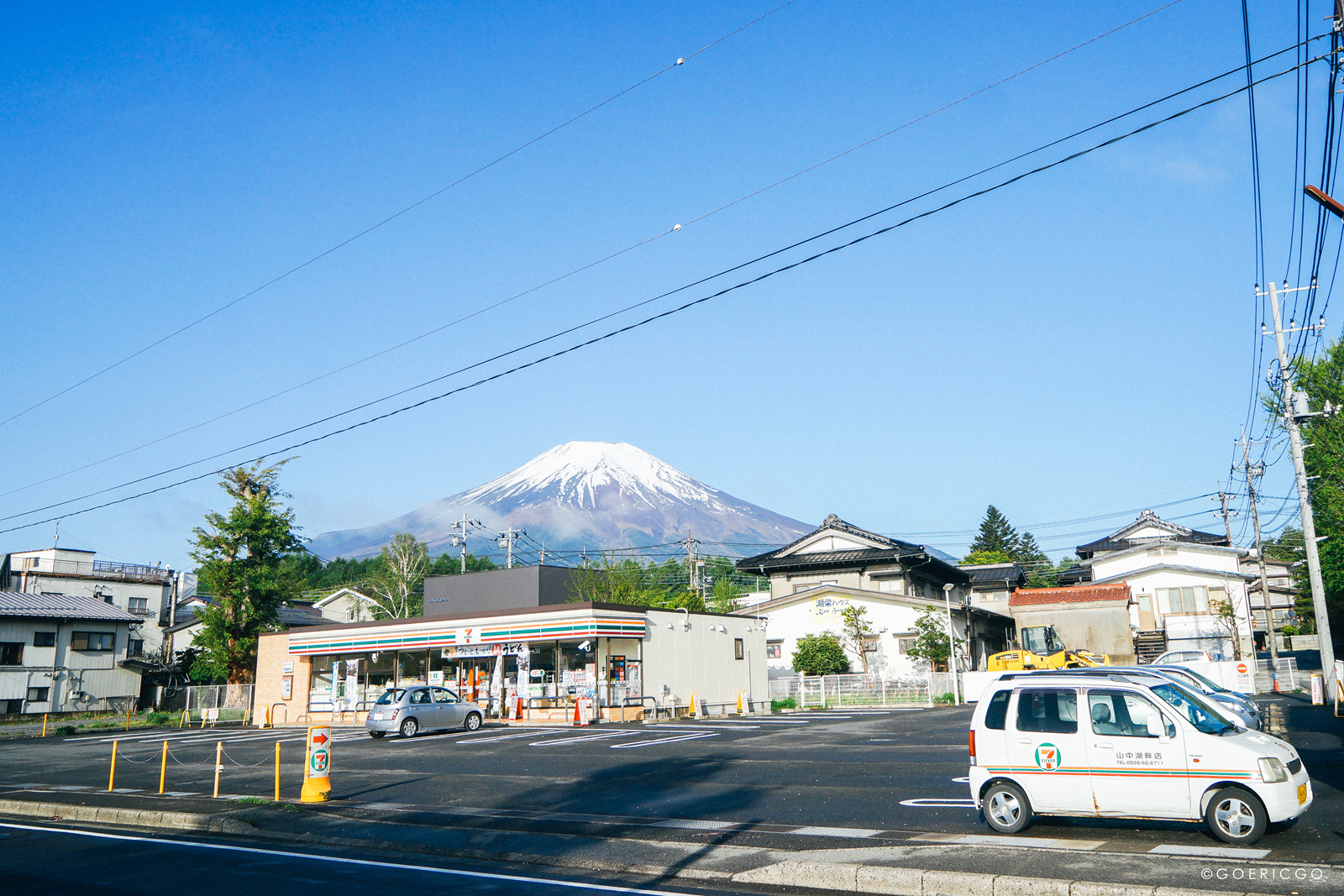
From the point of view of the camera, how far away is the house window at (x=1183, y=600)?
61.1m

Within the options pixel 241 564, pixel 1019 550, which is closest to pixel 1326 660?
pixel 241 564

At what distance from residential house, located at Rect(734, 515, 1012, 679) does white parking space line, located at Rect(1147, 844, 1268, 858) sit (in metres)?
30.4

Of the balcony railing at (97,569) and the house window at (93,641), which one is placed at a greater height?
the balcony railing at (97,569)

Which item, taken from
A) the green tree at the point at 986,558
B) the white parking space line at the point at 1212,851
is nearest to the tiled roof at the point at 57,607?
the white parking space line at the point at 1212,851

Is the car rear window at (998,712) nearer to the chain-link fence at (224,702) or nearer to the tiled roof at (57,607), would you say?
the chain-link fence at (224,702)

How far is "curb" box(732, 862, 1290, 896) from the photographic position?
763 cm

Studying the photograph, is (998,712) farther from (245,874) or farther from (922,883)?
(245,874)

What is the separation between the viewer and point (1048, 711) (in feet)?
33.1

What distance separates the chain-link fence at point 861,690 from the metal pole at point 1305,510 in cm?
Answer: 1452

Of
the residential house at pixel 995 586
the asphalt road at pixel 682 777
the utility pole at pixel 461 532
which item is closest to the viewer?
the asphalt road at pixel 682 777

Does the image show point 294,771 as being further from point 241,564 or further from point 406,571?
point 406,571

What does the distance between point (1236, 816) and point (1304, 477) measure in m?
24.4

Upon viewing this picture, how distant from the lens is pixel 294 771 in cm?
2089

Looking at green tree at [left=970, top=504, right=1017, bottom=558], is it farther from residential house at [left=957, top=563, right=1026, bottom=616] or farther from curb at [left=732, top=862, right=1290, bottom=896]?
curb at [left=732, top=862, right=1290, bottom=896]
